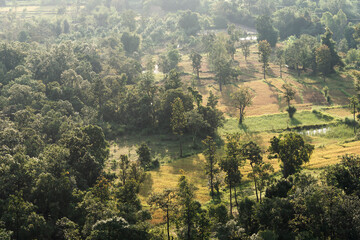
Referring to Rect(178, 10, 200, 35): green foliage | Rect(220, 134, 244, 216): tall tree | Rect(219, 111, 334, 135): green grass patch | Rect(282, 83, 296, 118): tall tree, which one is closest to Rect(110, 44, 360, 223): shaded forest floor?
Rect(219, 111, 334, 135): green grass patch

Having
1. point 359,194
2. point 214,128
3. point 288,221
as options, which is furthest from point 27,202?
point 214,128

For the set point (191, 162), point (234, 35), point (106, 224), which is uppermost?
point (234, 35)

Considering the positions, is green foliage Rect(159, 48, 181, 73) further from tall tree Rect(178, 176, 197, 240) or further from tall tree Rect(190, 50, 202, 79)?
tall tree Rect(178, 176, 197, 240)

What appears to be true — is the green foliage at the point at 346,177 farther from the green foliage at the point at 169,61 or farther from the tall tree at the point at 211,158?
the green foliage at the point at 169,61

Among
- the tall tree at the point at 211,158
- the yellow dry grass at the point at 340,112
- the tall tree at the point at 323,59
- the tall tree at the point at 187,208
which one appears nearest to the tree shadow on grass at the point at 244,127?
the yellow dry grass at the point at 340,112

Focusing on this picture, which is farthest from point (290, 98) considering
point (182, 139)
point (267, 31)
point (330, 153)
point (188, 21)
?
point (188, 21)

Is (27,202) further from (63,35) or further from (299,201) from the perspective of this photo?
(63,35)

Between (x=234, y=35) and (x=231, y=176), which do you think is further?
(x=234, y=35)
